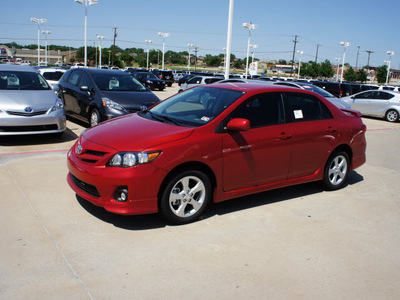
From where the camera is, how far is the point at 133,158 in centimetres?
412

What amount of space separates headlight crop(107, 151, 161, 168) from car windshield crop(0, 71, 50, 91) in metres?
5.61

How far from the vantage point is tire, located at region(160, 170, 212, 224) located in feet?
14.1

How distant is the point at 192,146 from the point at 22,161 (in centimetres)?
388

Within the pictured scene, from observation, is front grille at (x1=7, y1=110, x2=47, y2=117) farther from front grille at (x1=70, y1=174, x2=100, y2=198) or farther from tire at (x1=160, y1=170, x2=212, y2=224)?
tire at (x1=160, y1=170, x2=212, y2=224)

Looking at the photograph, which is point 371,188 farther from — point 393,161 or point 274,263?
point 274,263

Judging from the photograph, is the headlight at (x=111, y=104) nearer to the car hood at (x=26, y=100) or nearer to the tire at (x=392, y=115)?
the car hood at (x=26, y=100)

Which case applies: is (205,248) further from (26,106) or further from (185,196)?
(26,106)

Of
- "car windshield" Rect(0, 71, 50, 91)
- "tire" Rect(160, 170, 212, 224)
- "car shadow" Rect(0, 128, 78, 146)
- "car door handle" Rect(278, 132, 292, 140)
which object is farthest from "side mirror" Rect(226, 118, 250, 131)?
"car windshield" Rect(0, 71, 50, 91)

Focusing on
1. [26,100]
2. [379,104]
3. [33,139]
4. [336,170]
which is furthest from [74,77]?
[379,104]

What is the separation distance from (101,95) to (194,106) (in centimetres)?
463

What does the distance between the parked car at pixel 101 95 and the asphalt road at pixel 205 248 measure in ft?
10.9

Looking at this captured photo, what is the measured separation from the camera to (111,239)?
4098 mm

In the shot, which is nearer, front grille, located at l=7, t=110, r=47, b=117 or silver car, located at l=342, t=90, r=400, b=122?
front grille, located at l=7, t=110, r=47, b=117

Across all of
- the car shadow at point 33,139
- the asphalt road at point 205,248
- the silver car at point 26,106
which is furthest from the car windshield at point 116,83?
the asphalt road at point 205,248
